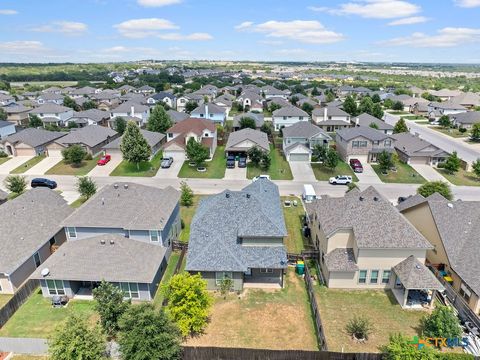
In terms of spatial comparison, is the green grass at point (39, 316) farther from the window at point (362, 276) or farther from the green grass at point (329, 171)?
the green grass at point (329, 171)

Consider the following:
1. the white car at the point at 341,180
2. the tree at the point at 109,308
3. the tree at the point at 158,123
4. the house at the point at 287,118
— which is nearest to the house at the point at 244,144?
the white car at the point at 341,180

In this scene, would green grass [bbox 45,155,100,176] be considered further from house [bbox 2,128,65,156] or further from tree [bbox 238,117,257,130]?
tree [bbox 238,117,257,130]

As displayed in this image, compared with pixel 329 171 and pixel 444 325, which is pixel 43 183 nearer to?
pixel 329 171

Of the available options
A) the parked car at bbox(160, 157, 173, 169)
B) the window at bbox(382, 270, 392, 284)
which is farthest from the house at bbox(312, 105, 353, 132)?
the window at bbox(382, 270, 392, 284)

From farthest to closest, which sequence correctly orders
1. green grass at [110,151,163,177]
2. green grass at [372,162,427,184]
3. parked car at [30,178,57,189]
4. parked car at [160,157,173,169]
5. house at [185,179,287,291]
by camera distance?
parked car at [160,157,173,169] → green grass at [110,151,163,177] → green grass at [372,162,427,184] → parked car at [30,178,57,189] → house at [185,179,287,291]

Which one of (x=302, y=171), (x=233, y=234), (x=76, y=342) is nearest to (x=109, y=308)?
(x=76, y=342)

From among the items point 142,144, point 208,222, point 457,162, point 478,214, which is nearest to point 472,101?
point 457,162
